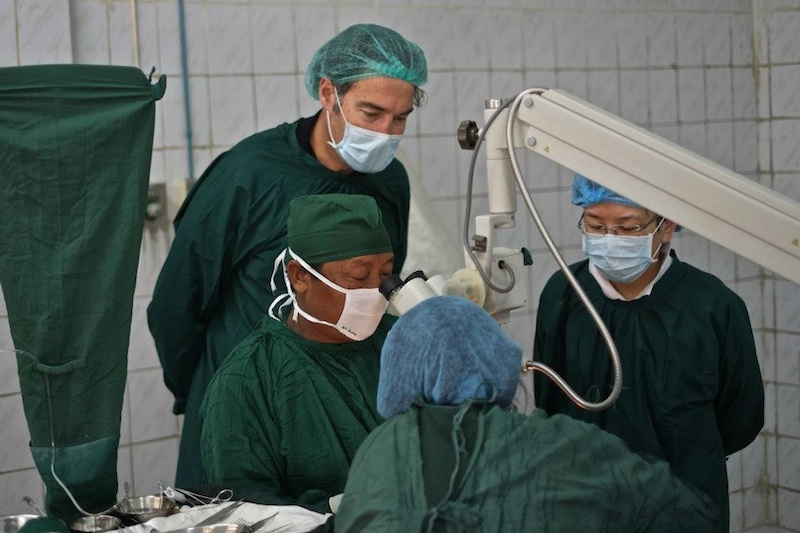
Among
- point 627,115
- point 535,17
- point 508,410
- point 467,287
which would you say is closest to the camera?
point 508,410

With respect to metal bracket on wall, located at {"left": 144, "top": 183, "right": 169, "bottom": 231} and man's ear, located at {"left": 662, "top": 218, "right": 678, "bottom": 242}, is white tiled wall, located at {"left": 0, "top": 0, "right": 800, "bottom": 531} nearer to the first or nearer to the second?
metal bracket on wall, located at {"left": 144, "top": 183, "right": 169, "bottom": 231}

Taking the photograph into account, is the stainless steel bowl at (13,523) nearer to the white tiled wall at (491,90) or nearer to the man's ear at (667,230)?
the white tiled wall at (491,90)

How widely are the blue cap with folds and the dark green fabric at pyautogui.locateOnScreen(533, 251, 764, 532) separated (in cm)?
21

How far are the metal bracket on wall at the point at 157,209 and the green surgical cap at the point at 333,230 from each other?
1113mm

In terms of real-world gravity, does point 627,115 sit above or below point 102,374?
above

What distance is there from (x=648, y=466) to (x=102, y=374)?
1239 mm

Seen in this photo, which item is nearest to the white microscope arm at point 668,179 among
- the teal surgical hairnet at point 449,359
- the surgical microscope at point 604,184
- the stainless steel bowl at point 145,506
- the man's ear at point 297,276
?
the surgical microscope at point 604,184

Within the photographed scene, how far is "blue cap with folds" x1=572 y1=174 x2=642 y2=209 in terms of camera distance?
2838 millimetres

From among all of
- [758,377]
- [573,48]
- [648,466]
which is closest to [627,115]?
[573,48]

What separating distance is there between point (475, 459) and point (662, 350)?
1183 millimetres

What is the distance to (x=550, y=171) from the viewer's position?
181 inches

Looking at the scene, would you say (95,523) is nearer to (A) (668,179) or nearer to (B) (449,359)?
(B) (449,359)

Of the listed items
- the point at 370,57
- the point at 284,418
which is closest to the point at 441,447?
the point at 284,418

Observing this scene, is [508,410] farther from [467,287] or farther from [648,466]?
[467,287]
